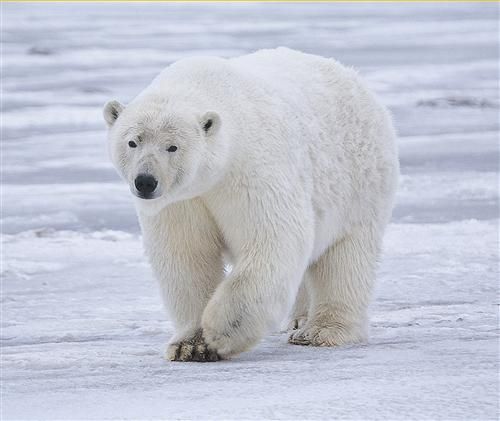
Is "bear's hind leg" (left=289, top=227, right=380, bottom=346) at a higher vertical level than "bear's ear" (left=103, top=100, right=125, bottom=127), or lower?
lower

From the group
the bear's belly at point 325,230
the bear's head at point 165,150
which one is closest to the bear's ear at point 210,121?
the bear's head at point 165,150

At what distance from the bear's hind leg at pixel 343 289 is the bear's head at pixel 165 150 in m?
1.03

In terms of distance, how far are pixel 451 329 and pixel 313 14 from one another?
24.4 metres

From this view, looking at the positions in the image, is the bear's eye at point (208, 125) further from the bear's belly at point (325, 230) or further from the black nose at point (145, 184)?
the bear's belly at point (325, 230)

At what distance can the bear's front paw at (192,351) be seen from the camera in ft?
14.4

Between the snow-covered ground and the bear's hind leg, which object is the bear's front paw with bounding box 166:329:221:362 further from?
the bear's hind leg

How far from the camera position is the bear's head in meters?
3.99

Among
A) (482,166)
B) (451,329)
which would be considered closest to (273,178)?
(451,329)

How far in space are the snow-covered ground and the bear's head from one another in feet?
2.14

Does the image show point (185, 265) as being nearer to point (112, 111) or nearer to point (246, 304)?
point (246, 304)

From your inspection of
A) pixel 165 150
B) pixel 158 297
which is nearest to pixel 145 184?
pixel 165 150

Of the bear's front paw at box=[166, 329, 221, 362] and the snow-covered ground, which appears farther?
the bear's front paw at box=[166, 329, 221, 362]

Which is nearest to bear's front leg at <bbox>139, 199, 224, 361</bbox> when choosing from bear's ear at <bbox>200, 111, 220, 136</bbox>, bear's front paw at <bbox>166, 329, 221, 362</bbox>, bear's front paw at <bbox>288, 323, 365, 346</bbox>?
bear's front paw at <bbox>166, 329, 221, 362</bbox>

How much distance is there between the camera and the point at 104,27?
24797 millimetres
